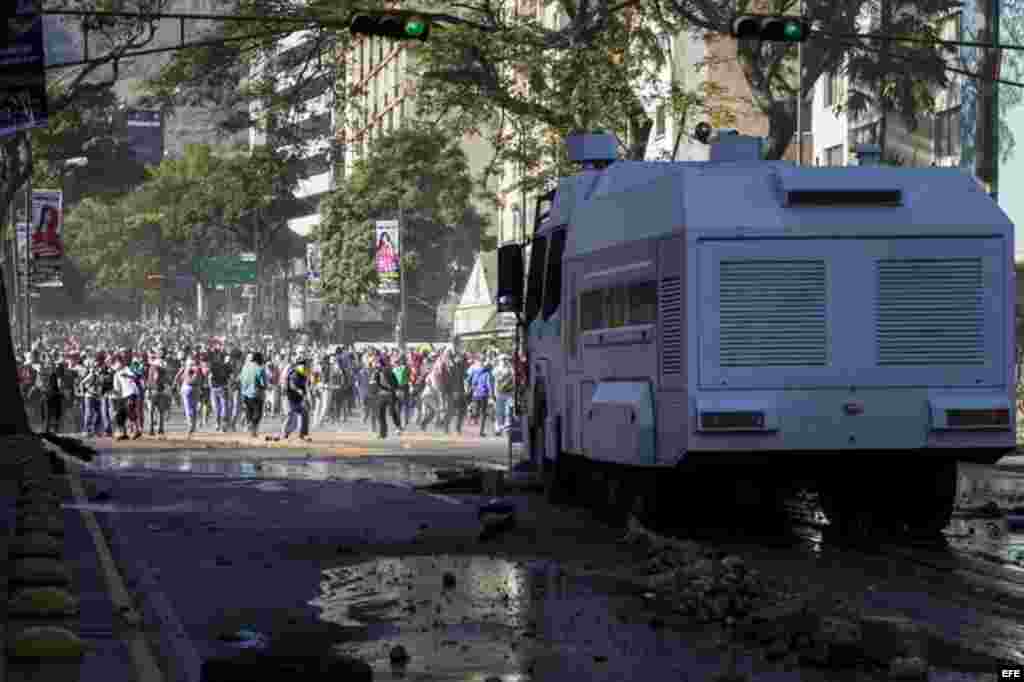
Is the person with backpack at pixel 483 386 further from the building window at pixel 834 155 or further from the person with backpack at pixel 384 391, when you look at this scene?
the building window at pixel 834 155

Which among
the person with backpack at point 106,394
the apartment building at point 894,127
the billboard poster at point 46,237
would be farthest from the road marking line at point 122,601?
the billboard poster at point 46,237

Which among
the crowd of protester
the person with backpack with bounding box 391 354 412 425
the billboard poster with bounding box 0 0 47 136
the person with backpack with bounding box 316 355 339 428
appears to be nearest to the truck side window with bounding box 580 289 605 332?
the billboard poster with bounding box 0 0 47 136

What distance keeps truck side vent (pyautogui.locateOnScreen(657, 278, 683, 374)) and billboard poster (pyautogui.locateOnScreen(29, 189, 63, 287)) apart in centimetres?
4592

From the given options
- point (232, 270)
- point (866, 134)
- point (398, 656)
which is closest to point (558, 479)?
point (398, 656)

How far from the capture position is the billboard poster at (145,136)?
91438mm

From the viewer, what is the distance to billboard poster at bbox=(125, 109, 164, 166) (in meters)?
91.4

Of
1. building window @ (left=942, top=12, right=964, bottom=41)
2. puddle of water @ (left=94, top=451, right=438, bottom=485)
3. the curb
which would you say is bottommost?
the curb

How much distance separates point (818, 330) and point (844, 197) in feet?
3.48

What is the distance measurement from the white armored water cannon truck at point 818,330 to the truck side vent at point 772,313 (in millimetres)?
10

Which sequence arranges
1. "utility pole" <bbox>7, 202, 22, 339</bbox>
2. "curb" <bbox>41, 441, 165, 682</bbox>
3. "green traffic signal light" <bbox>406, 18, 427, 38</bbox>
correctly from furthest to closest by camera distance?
"utility pole" <bbox>7, 202, 22, 339</bbox>
"green traffic signal light" <bbox>406, 18, 427, 38</bbox>
"curb" <bbox>41, 441, 165, 682</bbox>

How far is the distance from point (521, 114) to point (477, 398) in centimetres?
1196

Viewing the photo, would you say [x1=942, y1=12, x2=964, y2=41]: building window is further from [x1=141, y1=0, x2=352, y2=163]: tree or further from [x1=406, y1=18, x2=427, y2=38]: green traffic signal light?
[x1=406, y1=18, x2=427, y2=38]: green traffic signal light

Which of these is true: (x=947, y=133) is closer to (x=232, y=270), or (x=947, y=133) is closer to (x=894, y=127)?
(x=894, y=127)

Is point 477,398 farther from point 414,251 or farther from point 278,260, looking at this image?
point 278,260
